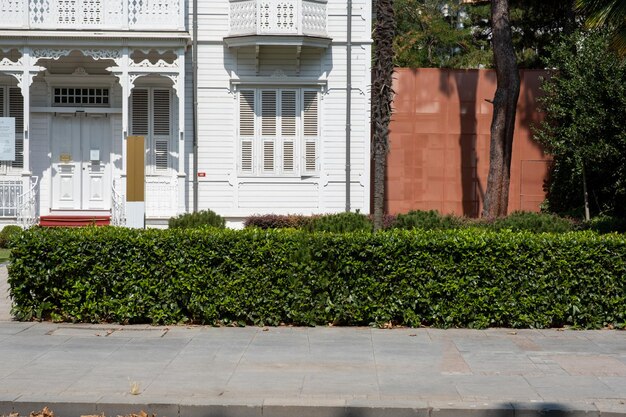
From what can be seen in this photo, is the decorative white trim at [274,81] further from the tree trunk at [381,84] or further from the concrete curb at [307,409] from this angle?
the concrete curb at [307,409]

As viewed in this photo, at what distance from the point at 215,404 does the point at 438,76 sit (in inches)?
631

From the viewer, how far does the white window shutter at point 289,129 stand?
2159 cm

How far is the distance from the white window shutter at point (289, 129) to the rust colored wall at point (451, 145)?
8.63 ft

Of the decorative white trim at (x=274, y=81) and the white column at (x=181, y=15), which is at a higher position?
the white column at (x=181, y=15)

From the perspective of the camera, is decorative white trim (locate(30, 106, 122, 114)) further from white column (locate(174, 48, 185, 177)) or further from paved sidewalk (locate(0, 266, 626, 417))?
paved sidewalk (locate(0, 266, 626, 417))

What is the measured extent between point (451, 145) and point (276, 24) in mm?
5618

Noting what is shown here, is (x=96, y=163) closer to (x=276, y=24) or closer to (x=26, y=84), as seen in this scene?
(x=26, y=84)

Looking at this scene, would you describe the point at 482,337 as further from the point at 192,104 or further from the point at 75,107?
the point at 75,107

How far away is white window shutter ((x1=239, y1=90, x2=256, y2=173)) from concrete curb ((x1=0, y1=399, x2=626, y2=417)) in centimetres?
1404

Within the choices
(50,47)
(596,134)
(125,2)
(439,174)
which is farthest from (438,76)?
(50,47)

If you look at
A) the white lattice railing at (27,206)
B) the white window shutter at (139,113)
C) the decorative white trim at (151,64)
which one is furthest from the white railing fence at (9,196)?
the decorative white trim at (151,64)

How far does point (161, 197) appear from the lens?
21422 mm

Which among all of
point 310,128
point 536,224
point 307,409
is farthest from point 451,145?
point 307,409

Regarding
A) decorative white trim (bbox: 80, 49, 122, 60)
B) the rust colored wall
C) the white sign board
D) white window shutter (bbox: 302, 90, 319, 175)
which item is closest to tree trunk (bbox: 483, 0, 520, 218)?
the rust colored wall
